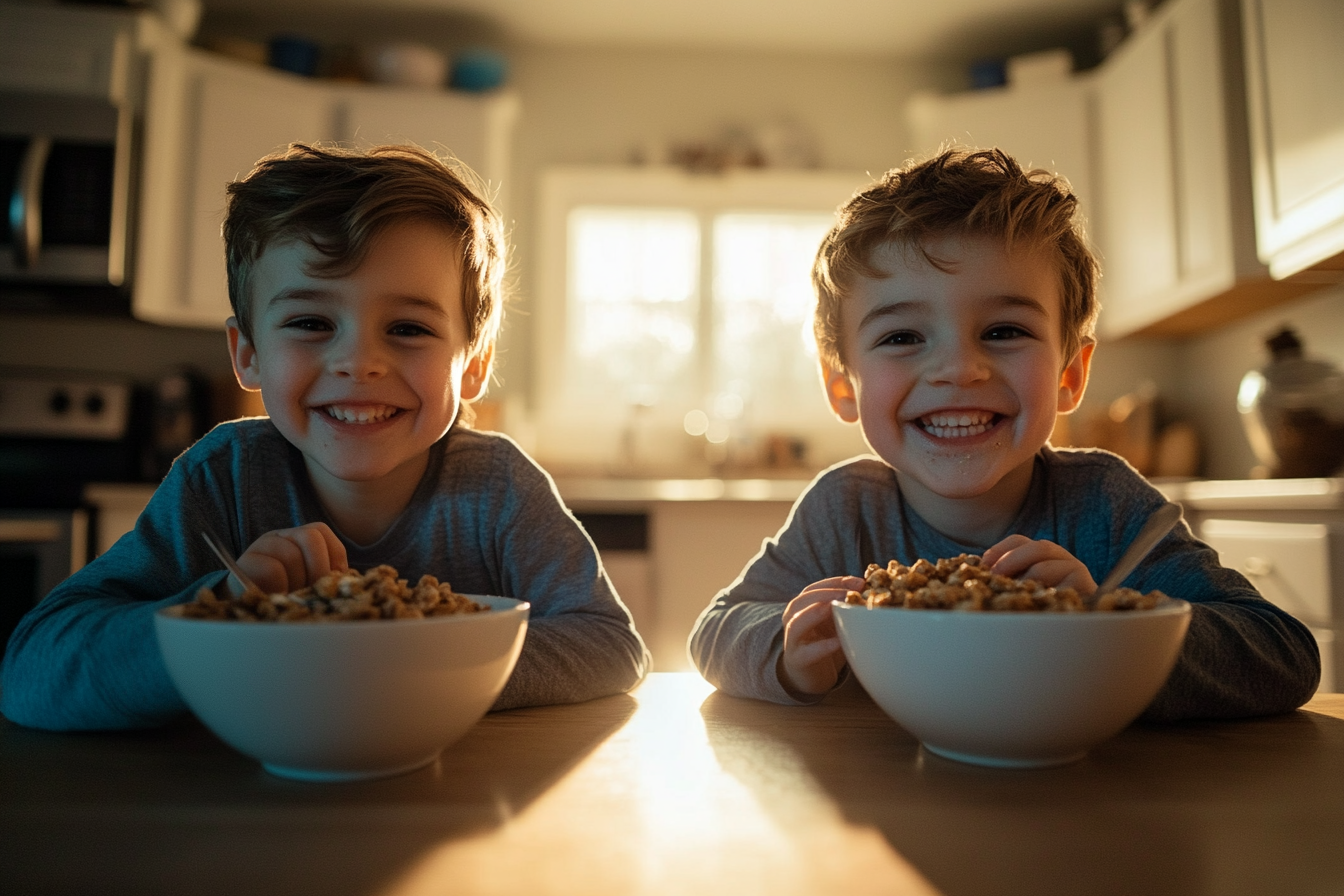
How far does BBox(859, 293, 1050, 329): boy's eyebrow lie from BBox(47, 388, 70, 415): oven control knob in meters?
2.57

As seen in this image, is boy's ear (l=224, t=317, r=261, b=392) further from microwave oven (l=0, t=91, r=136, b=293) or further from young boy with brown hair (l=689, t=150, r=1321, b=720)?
microwave oven (l=0, t=91, r=136, b=293)

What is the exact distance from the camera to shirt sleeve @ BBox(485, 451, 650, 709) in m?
0.66

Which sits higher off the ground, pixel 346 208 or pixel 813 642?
pixel 346 208

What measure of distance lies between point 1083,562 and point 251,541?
0.80 m

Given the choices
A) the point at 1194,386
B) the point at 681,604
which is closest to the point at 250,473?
the point at 681,604

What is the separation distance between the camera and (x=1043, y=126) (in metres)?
3.09

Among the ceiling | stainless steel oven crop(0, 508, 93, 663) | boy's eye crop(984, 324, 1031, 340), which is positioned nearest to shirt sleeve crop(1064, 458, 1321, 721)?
boy's eye crop(984, 324, 1031, 340)

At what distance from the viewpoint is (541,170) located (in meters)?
3.44

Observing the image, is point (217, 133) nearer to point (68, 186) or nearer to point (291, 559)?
point (68, 186)

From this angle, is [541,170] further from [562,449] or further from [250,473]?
[250,473]

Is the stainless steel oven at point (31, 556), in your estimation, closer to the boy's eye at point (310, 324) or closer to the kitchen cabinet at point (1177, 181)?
the boy's eye at point (310, 324)

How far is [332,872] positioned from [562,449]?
3043 mm

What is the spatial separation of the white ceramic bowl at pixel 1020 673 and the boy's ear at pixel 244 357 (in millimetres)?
683

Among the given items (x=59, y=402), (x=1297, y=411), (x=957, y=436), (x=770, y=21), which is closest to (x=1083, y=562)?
(x=957, y=436)
